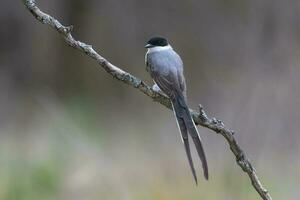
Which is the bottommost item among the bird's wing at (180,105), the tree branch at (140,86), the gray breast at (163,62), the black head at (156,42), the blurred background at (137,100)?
the tree branch at (140,86)

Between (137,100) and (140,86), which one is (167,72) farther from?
(137,100)

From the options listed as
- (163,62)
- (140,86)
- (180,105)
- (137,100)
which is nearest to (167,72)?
(163,62)

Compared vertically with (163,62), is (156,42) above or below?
above

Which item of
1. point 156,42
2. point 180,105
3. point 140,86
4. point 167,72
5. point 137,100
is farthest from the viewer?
point 137,100

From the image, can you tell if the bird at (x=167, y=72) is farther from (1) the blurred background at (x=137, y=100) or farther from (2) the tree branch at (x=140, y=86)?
(1) the blurred background at (x=137, y=100)

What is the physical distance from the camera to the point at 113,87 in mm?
7359

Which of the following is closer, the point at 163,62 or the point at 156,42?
the point at 163,62

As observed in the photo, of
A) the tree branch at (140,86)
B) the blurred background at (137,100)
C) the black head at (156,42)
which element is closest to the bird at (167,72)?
the black head at (156,42)

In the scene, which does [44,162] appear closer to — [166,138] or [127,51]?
[166,138]

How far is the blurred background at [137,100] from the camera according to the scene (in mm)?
5883

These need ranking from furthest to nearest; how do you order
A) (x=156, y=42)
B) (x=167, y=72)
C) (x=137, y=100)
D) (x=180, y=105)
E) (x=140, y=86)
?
(x=137, y=100) < (x=156, y=42) < (x=167, y=72) < (x=180, y=105) < (x=140, y=86)

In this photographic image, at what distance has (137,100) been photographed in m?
7.17

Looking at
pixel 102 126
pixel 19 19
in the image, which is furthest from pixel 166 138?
pixel 19 19

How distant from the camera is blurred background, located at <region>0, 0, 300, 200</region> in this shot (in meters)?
5.88
